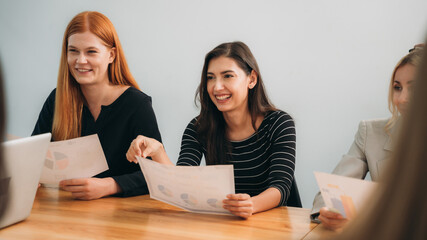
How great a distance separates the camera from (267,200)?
1.58m

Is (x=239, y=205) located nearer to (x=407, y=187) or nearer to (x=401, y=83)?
(x=401, y=83)

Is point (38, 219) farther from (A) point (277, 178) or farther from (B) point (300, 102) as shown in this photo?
(B) point (300, 102)

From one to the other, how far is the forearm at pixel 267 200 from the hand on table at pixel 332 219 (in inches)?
10.1

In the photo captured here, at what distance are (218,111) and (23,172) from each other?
3.37 ft

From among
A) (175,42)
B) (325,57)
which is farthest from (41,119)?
(325,57)

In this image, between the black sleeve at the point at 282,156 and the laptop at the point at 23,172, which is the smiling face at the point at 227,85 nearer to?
the black sleeve at the point at 282,156

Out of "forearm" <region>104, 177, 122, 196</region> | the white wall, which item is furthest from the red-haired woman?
the white wall

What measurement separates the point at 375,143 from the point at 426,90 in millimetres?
1600

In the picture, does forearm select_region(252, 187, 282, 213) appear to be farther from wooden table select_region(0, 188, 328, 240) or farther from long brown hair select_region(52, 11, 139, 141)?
long brown hair select_region(52, 11, 139, 141)

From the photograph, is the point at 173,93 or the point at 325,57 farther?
the point at 173,93

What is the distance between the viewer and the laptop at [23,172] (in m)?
1.31

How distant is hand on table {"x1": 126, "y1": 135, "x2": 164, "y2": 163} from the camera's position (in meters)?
1.70

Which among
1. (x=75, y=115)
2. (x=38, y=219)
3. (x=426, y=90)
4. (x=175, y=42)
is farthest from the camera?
(x=175, y=42)

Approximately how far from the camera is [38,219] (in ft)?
4.71
